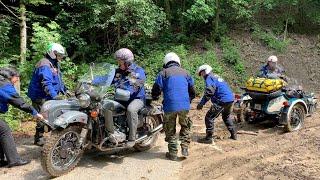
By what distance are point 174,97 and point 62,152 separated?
80.1 inches

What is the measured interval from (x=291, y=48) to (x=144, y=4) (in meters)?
5.75

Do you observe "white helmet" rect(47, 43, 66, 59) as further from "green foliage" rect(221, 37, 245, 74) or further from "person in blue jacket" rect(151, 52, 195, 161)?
"green foliage" rect(221, 37, 245, 74)

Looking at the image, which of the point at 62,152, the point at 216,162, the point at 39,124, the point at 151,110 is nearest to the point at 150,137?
the point at 151,110

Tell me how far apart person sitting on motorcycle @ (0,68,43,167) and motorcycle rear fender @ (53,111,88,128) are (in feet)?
2.21

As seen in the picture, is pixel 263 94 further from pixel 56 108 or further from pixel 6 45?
pixel 6 45

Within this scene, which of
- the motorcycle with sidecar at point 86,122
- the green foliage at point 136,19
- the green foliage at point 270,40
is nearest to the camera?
the motorcycle with sidecar at point 86,122

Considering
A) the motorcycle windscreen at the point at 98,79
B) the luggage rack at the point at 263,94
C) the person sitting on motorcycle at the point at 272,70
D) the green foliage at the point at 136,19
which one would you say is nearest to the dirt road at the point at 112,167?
the motorcycle windscreen at the point at 98,79

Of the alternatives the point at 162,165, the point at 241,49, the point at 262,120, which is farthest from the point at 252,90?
the point at 241,49

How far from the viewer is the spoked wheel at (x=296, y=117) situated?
30.8ft

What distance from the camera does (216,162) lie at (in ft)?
24.7

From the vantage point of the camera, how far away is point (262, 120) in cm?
1020

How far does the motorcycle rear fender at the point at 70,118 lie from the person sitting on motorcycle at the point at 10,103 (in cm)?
67

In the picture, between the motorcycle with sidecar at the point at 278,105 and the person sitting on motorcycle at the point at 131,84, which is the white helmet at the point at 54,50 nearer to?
the person sitting on motorcycle at the point at 131,84

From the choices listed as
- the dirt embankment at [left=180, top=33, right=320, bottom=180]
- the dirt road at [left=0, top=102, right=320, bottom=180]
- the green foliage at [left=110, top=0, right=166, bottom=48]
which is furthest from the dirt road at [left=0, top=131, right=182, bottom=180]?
the green foliage at [left=110, top=0, right=166, bottom=48]
